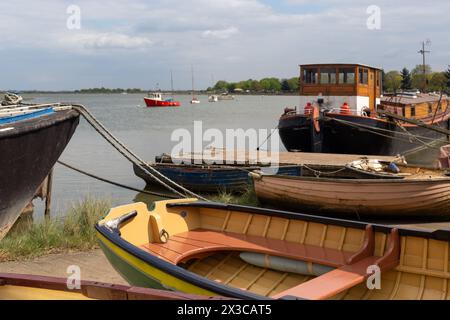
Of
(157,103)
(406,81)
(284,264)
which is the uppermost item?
(406,81)

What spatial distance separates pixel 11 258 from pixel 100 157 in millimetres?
19377

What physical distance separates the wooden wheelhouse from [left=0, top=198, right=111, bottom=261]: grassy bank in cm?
1358

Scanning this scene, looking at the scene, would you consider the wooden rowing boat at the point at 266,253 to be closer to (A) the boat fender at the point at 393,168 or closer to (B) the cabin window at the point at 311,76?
(A) the boat fender at the point at 393,168

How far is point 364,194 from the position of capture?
11281 millimetres

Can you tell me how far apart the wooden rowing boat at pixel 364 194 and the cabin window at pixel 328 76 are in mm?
10203

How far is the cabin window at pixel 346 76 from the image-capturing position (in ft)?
71.9

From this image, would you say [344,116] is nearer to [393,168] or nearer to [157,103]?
[393,168]

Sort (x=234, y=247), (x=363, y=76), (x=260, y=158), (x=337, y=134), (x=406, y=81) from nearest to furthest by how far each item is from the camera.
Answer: (x=234, y=247) → (x=260, y=158) → (x=337, y=134) → (x=363, y=76) → (x=406, y=81)

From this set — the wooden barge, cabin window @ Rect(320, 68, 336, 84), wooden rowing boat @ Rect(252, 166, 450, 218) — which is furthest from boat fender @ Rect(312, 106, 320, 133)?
wooden rowing boat @ Rect(252, 166, 450, 218)

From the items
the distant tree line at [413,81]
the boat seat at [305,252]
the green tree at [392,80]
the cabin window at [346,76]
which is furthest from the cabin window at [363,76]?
the green tree at [392,80]

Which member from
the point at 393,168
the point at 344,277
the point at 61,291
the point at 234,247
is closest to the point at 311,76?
the point at 393,168

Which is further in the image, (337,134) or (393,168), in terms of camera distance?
(337,134)

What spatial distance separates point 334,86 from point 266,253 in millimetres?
16553
